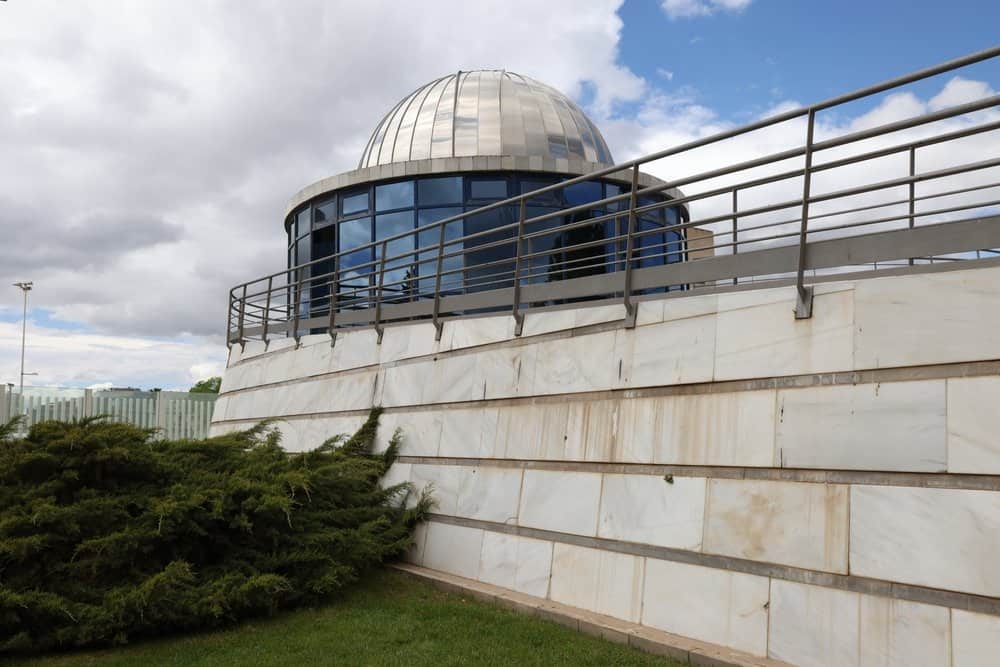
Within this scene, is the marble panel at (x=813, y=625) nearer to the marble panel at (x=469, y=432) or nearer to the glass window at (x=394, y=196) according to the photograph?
the marble panel at (x=469, y=432)

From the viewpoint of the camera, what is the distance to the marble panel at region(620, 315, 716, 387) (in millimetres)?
7461

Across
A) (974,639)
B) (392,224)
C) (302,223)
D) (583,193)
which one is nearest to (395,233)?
(392,224)

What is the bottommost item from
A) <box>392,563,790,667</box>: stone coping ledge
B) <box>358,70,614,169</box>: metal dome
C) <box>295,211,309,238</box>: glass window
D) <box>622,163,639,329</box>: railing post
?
<box>392,563,790,667</box>: stone coping ledge

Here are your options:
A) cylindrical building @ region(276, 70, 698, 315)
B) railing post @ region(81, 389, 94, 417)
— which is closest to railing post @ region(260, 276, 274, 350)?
cylindrical building @ region(276, 70, 698, 315)

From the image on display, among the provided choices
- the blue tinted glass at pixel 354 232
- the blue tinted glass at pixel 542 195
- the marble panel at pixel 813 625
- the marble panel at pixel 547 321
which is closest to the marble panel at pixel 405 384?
the marble panel at pixel 547 321

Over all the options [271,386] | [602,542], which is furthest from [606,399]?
[271,386]

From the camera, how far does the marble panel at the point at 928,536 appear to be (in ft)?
A: 17.9

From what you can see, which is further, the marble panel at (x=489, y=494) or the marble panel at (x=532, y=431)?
the marble panel at (x=489, y=494)

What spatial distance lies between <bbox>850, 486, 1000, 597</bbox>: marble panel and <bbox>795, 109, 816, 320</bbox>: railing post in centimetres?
135

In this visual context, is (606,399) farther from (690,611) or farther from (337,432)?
(337,432)

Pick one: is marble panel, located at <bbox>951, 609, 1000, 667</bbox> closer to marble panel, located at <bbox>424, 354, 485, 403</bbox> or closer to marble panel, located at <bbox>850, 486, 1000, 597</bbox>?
marble panel, located at <bbox>850, 486, 1000, 597</bbox>

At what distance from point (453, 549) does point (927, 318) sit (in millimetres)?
5866

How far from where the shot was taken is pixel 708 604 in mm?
6957

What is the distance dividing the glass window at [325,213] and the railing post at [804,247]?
1250 cm
